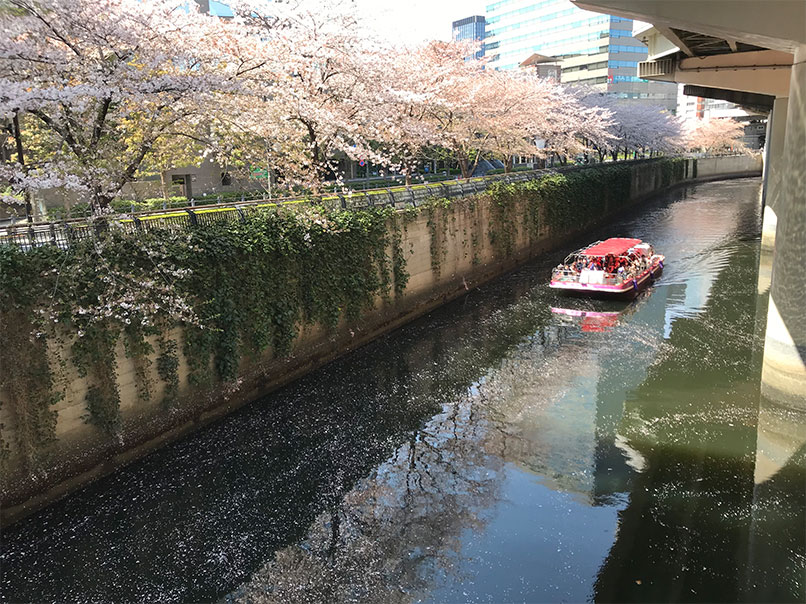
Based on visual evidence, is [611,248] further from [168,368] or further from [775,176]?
[168,368]

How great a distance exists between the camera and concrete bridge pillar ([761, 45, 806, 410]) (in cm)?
1108

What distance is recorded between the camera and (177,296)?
36.4ft

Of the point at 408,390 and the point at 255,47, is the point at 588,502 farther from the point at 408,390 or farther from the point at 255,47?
the point at 255,47

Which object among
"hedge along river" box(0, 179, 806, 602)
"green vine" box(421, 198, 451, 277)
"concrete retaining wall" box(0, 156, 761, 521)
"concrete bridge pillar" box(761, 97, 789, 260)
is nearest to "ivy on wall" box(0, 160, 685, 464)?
"concrete retaining wall" box(0, 156, 761, 521)

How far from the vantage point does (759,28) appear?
10195 mm

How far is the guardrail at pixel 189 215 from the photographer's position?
9.95 metres

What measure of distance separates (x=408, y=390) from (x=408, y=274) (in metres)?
5.99

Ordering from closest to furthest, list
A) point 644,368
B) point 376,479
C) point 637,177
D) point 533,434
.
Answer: point 376,479 < point 533,434 < point 644,368 < point 637,177

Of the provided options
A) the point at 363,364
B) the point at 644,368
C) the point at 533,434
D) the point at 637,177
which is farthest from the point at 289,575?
the point at 637,177

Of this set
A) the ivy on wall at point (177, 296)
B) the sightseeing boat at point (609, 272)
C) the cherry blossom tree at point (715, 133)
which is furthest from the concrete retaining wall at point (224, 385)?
the cherry blossom tree at point (715, 133)

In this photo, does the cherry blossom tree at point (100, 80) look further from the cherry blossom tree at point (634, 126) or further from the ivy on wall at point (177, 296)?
the cherry blossom tree at point (634, 126)

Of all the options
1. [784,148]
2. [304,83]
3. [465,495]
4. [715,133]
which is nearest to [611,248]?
[784,148]

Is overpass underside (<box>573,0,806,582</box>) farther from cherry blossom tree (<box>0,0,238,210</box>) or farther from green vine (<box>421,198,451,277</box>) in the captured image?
green vine (<box>421,198,451,277</box>)

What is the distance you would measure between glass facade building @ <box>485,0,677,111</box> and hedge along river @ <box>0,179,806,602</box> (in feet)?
277
